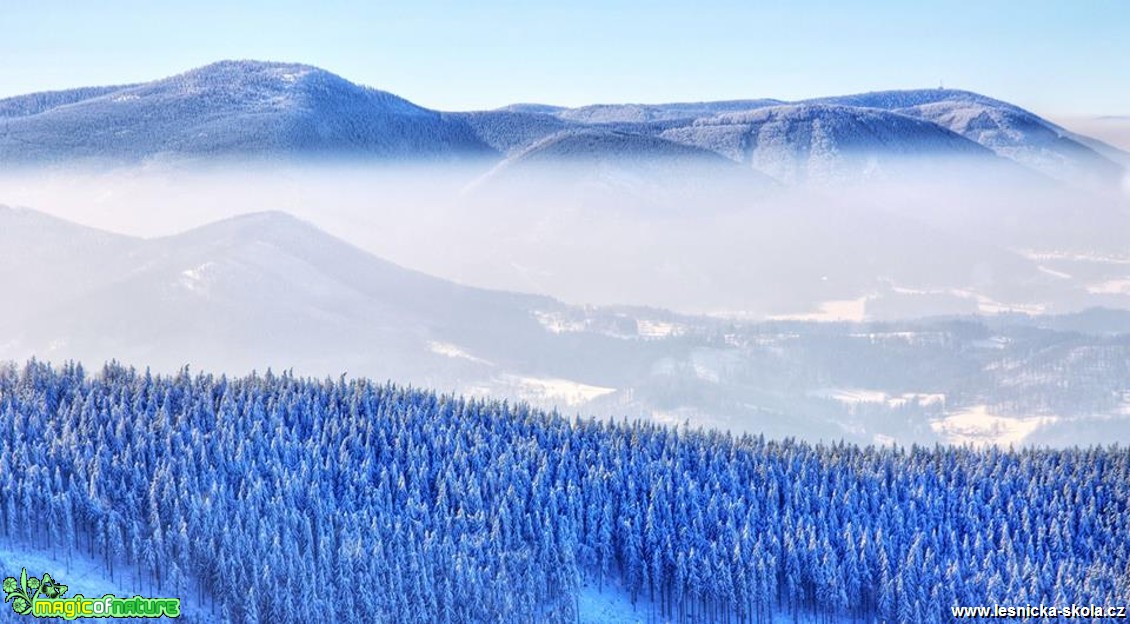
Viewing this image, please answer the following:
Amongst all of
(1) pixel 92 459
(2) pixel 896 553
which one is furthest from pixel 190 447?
(2) pixel 896 553

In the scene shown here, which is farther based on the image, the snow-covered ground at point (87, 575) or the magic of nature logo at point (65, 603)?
the snow-covered ground at point (87, 575)

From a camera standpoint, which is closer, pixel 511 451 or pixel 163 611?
pixel 163 611

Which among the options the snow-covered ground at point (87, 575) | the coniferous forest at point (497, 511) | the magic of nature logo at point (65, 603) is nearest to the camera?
the magic of nature logo at point (65, 603)

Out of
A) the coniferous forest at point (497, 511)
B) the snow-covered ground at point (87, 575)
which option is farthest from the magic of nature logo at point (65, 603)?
the coniferous forest at point (497, 511)

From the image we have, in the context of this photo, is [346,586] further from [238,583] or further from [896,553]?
[896,553]

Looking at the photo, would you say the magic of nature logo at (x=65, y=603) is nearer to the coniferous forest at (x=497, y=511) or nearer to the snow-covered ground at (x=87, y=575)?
the snow-covered ground at (x=87, y=575)

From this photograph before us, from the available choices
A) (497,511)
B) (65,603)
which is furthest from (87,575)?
(497,511)

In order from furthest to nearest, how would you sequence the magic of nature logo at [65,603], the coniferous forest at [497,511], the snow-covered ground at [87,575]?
the coniferous forest at [497,511] → the snow-covered ground at [87,575] → the magic of nature logo at [65,603]

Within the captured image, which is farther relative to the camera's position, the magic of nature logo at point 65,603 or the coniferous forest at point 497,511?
the coniferous forest at point 497,511

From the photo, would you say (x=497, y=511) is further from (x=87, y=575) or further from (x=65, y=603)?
(x=65, y=603)
